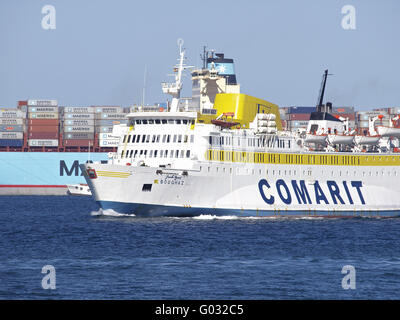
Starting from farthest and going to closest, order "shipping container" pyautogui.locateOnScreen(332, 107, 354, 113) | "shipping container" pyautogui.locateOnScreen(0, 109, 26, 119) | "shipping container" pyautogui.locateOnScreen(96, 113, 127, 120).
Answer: "shipping container" pyautogui.locateOnScreen(96, 113, 127, 120) → "shipping container" pyautogui.locateOnScreen(0, 109, 26, 119) → "shipping container" pyautogui.locateOnScreen(332, 107, 354, 113)

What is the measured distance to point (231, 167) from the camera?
48281 mm

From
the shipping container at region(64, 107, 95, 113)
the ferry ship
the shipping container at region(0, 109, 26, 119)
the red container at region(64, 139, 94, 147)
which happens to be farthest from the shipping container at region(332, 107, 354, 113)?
the shipping container at region(0, 109, 26, 119)

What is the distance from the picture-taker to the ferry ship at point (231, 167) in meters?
44.4

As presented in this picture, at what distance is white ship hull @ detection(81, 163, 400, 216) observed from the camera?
4388cm

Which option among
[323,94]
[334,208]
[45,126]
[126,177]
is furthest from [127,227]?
[45,126]

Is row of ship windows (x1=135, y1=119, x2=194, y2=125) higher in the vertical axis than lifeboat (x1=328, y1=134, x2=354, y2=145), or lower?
higher

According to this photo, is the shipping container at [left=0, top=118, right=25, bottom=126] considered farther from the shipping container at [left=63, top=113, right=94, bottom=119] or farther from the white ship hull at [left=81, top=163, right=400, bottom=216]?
the white ship hull at [left=81, top=163, right=400, bottom=216]

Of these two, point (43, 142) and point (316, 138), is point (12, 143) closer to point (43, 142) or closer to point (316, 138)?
point (43, 142)

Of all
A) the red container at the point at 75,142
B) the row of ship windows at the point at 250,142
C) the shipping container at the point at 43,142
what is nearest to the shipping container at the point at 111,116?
the red container at the point at 75,142

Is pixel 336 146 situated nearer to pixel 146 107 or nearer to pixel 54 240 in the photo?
pixel 146 107

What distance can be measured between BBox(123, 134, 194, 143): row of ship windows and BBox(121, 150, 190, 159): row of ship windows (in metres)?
0.73

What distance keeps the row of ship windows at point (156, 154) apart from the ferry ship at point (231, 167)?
2.8 inches

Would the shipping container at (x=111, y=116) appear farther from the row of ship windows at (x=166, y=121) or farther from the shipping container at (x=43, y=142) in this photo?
the row of ship windows at (x=166, y=121)

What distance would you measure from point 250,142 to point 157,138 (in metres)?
6.69
